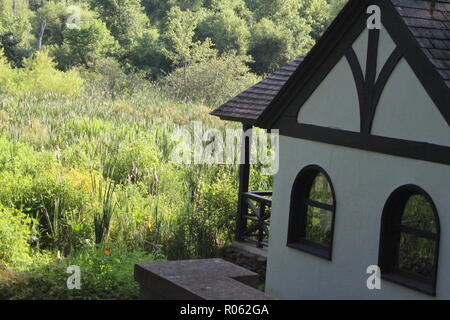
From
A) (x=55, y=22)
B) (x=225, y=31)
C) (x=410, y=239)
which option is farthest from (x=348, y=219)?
(x=55, y=22)

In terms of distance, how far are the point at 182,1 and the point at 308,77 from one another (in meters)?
53.5

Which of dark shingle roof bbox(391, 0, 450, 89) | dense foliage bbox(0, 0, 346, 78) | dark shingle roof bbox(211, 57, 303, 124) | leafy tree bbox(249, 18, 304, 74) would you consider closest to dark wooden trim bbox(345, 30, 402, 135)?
dark shingle roof bbox(391, 0, 450, 89)

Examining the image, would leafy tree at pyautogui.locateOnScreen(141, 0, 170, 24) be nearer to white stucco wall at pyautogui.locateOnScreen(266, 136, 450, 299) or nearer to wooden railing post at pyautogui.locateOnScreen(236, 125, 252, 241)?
wooden railing post at pyautogui.locateOnScreen(236, 125, 252, 241)

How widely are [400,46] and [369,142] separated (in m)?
1.29

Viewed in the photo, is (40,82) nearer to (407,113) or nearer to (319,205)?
(319,205)

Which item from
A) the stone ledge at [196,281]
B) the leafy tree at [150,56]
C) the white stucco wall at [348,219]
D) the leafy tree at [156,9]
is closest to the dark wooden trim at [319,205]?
the white stucco wall at [348,219]

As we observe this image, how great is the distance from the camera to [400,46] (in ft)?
28.5

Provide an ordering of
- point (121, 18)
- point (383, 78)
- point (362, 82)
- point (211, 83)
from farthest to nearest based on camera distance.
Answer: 1. point (121, 18)
2. point (211, 83)
3. point (362, 82)
4. point (383, 78)

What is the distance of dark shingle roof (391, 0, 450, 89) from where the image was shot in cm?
822

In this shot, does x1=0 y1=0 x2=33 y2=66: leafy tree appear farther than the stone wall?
Yes

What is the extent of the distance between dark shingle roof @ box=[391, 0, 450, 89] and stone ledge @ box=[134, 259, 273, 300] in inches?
128

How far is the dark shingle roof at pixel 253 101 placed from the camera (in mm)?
13609

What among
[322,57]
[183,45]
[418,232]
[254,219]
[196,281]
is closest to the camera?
[196,281]

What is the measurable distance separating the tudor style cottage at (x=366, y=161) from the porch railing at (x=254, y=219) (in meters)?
2.68
